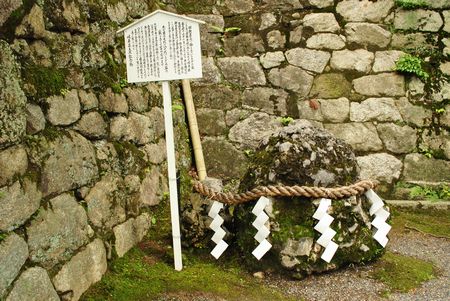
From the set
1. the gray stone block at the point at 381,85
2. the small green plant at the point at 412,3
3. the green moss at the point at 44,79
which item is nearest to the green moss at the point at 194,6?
the gray stone block at the point at 381,85

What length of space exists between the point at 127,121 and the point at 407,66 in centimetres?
314

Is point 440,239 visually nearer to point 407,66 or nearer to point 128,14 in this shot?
point 407,66

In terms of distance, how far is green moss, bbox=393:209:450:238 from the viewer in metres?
4.11

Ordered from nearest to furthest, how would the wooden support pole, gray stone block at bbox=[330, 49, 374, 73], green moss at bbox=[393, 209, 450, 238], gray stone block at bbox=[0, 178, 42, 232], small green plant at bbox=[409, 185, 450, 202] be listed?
gray stone block at bbox=[0, 178, 42, 232] < green moss at bbox=[393, 209, 450, 238] < small green plant at bbox=[409, 185, 450, 202] < the wooden support pole < gray stone block at bbox=[330, 49, 374, 73]

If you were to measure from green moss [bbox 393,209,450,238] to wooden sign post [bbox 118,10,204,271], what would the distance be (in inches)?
101

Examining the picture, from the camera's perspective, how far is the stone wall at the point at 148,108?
7.25 feet

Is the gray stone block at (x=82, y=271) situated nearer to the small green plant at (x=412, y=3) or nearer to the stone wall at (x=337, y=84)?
the stone wall at (x=337, y=84)

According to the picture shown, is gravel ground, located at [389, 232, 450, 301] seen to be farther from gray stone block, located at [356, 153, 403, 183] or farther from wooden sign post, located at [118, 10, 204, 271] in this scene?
wooden sign post, located at [118, 10, 204, 271]

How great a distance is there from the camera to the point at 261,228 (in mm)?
3039

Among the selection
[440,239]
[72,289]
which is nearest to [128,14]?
[72,289]

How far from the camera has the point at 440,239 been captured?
3930mm

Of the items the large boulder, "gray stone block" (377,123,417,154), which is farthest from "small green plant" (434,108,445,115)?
the large boulder

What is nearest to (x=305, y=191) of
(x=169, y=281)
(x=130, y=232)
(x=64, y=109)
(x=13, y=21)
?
(x=169, y=281)

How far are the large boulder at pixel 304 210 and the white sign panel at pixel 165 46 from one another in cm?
84
